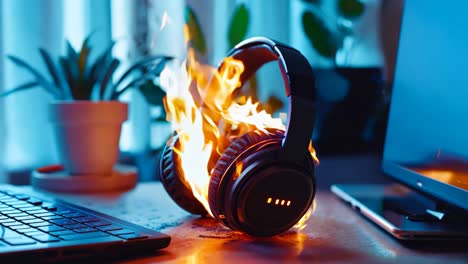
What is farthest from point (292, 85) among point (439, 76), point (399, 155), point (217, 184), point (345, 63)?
point (345, 63)

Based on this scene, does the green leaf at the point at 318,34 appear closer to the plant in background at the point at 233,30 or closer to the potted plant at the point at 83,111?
the plant in background at the point at 233,30

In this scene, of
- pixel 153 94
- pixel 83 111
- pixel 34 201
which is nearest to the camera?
pixel 34 201

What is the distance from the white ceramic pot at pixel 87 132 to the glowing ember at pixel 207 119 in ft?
0.83

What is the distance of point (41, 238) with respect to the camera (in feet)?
1.79

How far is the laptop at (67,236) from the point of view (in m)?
0.52

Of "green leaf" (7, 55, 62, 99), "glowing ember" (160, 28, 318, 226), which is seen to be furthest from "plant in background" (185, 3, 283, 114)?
"glowing ember" (160, 28, 318, 226)

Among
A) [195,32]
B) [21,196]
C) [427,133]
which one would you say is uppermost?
[195,32]

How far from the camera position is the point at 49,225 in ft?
1.97

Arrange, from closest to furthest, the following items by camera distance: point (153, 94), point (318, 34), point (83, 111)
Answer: point (83, 111), point (153, 94), point (318, 34)

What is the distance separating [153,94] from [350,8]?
536mm

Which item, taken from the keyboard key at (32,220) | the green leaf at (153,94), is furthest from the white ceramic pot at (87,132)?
the keyboard key at (32,220)

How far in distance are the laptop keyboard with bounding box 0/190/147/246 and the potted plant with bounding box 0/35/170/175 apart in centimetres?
29

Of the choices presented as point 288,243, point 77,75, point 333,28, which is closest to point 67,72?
point 77,75

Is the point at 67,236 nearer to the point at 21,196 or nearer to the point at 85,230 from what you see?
the point at 85,230
